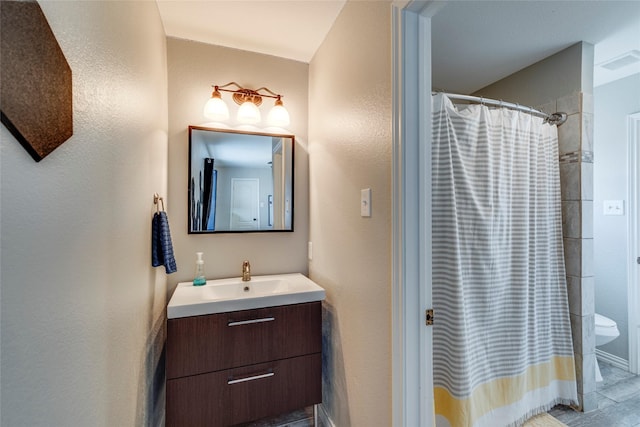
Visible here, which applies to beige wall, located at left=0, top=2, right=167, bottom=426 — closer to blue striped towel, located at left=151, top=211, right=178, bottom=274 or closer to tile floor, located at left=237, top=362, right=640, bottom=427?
blue striped towel, located at left=151, top=211, right=178, bottom=274

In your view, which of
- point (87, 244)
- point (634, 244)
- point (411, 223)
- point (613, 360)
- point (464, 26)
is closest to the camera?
point (87, 244)

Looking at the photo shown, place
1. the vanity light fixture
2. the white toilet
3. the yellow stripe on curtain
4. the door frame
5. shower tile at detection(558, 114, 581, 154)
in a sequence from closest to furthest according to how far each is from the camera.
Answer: the door frame < the yellow stripe on curtain < the vanity light fixture < shower tile at detection(558, 114, 581, 154) < the white toilet

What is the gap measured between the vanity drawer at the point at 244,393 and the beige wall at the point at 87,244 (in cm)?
16

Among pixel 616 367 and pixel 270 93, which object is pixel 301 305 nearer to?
pixel 270 93

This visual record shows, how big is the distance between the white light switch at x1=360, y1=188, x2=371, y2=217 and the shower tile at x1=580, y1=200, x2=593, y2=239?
1589 millimetres

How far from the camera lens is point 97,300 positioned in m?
0.74

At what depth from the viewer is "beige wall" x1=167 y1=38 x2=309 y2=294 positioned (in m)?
1.73

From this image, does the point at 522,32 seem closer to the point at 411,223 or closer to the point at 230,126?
the point at 411,223

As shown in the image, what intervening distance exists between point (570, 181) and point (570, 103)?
20.4 inches

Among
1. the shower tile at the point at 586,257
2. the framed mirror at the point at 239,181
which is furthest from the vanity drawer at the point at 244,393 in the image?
the shower tile at the point at 586,257

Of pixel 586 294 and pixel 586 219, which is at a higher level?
pixel 586 219

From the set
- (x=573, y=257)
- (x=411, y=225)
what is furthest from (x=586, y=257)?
(x=411, y=225)

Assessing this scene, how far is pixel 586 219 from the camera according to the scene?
1.79 meters

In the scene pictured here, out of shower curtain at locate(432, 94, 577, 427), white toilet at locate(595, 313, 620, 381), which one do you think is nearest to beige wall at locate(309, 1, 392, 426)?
shower curtain at locate(432, 94, 577, 427)
